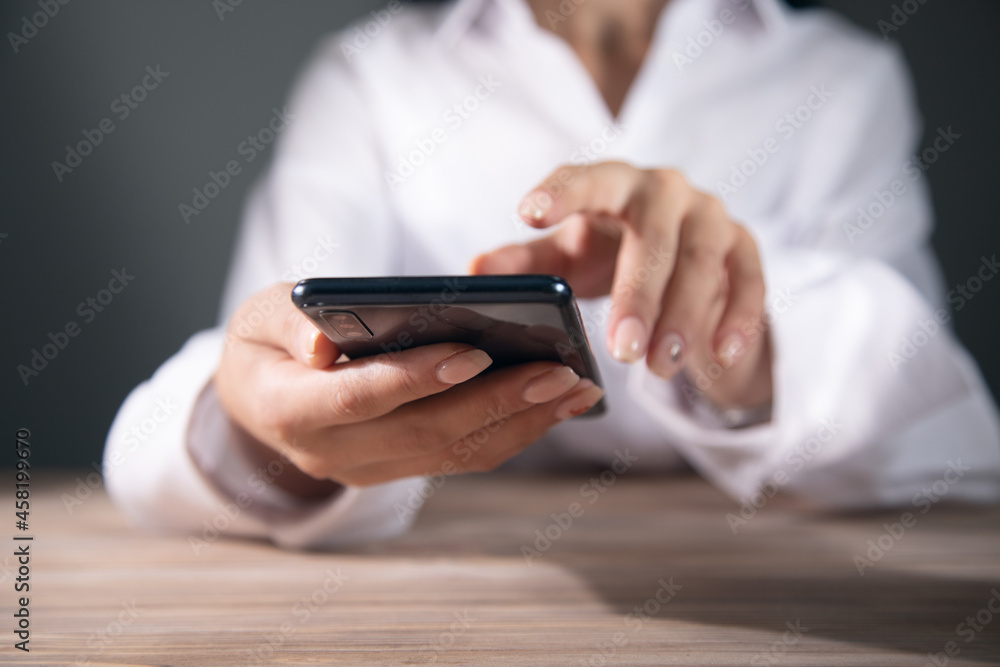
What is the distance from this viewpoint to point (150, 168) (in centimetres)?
186

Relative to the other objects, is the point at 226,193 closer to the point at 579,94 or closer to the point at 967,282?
the point at 579,94

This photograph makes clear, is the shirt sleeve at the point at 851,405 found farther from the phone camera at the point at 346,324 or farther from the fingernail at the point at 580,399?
the phone camera at the point at 346,324

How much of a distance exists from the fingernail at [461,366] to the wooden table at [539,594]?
0.55ft

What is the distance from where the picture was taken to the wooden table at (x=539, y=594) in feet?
1.44

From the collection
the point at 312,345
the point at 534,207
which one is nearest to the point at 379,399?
the point at 312,345

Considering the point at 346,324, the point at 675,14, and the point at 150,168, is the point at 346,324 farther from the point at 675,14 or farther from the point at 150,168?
the point at 150,168

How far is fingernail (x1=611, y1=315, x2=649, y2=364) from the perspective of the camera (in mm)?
548

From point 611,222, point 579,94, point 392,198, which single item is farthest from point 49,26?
point 611,222

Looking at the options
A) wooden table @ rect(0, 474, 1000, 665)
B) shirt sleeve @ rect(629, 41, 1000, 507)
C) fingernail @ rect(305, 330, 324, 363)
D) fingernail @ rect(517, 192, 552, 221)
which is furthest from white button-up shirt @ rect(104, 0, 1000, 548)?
fingernail @ rect(305, 330, 324, 363)

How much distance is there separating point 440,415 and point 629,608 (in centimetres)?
20

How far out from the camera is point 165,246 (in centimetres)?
188

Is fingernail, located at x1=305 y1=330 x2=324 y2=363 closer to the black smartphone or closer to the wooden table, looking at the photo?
the black smartphone

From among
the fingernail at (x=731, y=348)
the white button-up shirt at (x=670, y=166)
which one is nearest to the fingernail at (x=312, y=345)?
the fingernail at (x=731, y=348)

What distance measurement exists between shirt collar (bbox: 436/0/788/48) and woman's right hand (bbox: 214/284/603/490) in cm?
88
